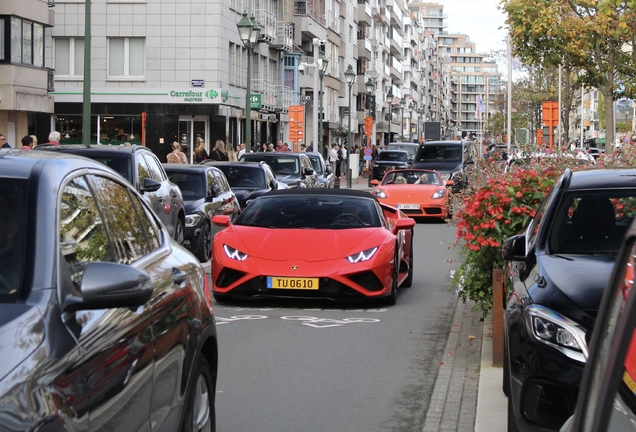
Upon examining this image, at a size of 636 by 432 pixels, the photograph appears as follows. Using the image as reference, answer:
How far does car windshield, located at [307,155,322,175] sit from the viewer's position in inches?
1268

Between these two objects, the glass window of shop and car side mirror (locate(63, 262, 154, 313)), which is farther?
the glass window of shop

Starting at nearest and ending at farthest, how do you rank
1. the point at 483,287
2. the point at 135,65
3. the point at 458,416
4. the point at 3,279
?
the point at 3,279, the point at 458,416, the point at 483,287, the point at 135,65

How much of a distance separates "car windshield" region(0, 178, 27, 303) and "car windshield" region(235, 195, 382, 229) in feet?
28.4

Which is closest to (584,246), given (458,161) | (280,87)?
(458,161)

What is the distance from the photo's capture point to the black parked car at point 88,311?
314cm

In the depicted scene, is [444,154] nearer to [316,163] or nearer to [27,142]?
[316,163]

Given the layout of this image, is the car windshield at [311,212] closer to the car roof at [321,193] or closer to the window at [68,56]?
the car roof at [321,193]

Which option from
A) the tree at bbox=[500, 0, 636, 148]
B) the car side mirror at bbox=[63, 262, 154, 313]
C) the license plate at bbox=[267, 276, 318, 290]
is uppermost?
the tree at bbox=[500, 0, 636, 148]

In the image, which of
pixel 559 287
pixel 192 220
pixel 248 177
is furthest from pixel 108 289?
pixel 248 177

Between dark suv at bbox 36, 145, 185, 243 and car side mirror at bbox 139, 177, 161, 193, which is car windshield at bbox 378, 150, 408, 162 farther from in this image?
car side mirror at bbox 139, 177, 161, 193

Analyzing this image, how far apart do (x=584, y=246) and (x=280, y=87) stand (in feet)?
180

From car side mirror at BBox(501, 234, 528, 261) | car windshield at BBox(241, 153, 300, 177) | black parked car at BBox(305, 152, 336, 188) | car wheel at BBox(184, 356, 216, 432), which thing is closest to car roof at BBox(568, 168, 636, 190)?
car side mirror at BBox(501, 234, 528, 261)

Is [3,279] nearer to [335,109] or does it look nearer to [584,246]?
[584,246]

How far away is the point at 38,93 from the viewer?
135 ft
